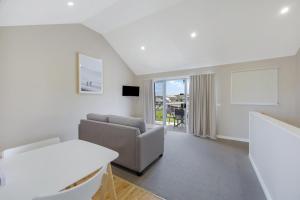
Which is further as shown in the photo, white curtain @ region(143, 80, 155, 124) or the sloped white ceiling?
white curtain @ region(143, 80, 155, 124)

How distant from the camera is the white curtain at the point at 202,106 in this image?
4.16 metres

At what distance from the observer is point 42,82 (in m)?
3.03

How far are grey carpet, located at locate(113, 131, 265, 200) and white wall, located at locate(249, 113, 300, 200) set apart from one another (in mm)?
266

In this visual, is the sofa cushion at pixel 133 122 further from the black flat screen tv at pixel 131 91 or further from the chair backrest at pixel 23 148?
the black flat screen tv at pixel 131 91

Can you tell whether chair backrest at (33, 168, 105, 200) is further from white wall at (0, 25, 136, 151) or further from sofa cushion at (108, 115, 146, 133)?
white wall at (0, 25, 136, 151)

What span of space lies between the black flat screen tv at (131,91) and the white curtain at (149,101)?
33 centimetres

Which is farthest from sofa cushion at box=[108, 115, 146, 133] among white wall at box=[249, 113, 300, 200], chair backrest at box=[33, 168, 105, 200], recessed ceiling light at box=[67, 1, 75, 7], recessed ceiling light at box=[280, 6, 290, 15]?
recessed ceiling light at box=[280, 6, 290, 15]

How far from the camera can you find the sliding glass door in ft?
16.7

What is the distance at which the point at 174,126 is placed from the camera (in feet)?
18.0

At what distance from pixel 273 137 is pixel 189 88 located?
10.4 feet

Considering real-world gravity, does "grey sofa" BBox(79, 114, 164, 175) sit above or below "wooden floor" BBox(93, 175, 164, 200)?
above

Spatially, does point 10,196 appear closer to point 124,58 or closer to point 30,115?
point 30,115

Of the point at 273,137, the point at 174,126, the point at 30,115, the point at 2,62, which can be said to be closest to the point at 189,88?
the point at 174,126

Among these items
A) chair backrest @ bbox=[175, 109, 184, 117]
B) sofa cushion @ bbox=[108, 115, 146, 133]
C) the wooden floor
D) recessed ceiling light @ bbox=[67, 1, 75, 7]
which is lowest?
the wooden floor
